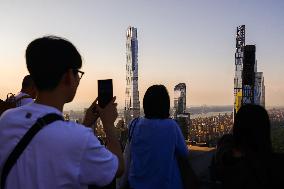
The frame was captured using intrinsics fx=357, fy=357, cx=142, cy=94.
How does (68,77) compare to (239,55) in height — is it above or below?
below

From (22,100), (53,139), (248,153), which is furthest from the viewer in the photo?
(22,100)

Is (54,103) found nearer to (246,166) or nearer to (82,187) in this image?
(82,187)

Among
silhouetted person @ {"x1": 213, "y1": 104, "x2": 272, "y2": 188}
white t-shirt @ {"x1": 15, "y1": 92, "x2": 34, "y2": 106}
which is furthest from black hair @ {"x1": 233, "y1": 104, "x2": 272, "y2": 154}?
white t-shirt @ {"x1": 15, "y1": 92, "x2": 34, "y2": 106}

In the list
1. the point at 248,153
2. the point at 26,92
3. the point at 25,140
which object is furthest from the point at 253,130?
the point at 26,92

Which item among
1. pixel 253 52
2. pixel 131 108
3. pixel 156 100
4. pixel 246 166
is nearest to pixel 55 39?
pixel 246 166

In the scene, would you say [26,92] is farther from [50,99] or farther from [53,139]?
[53,139]

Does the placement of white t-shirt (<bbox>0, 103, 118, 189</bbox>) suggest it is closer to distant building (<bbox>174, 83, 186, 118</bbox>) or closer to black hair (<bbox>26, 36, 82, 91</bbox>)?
black hair (<bbox>26, 36, 82, 91</bbox>)

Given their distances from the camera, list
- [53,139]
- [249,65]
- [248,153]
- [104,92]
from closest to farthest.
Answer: [53,139] → [104,92] → [248,153] → [249,65]

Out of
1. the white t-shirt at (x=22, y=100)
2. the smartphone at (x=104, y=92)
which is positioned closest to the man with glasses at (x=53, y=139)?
the smartphone at (x=104, y=92)

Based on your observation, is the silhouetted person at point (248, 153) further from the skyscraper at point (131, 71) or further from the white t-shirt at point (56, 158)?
the skyscraper at point (131, 71)
